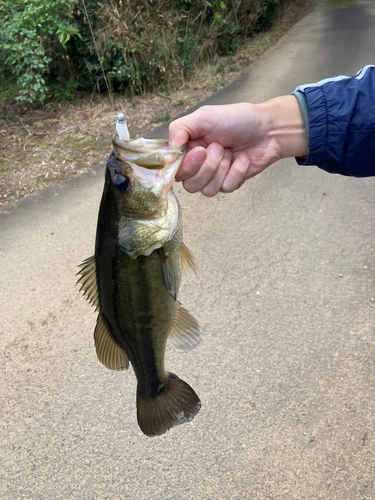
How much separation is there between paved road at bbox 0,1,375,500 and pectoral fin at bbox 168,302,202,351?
121 centimetres

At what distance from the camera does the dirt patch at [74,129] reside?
224 inches

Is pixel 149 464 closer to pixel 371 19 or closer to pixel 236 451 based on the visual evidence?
pixel 236 451

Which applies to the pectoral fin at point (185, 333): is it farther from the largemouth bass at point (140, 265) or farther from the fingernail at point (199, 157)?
the fingernail at point (199, 157)

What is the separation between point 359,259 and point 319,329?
98cm

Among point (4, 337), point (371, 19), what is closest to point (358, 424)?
point (4, 337)

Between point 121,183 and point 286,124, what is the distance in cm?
119

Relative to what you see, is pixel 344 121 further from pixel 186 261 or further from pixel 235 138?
pixel 186 261

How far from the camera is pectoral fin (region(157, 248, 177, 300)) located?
1.74 m

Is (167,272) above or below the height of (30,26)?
below

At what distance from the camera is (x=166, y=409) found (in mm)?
1912

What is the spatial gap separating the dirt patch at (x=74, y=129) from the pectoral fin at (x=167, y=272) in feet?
13.8

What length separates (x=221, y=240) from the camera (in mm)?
4434

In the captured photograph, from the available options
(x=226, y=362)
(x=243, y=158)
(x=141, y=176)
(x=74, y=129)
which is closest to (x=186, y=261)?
(x=141, y=176)

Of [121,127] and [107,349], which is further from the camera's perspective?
[107,349]
